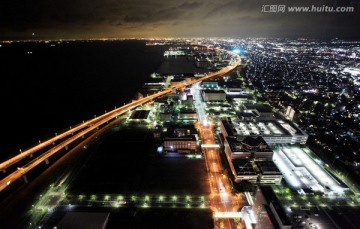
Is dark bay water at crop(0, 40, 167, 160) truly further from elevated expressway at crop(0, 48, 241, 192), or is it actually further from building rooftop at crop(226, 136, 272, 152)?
building rooftop at crop(226, 136, 272, 152)

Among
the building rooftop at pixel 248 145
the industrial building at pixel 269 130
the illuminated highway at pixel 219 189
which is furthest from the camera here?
the industrial building at pixel 269 130

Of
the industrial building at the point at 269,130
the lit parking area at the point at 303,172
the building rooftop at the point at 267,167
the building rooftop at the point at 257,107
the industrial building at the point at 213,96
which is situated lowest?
the lit parking area at the point at 303,172

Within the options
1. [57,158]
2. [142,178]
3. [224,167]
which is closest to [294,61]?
[224,167]

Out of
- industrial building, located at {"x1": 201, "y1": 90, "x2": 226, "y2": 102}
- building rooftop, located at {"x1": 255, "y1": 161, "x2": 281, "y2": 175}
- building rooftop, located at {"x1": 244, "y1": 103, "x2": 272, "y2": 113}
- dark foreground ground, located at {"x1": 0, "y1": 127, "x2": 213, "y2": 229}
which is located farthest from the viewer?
industrial building, located at {"x1": 201, "y1": 90, "x2": 226, "y2": 102}

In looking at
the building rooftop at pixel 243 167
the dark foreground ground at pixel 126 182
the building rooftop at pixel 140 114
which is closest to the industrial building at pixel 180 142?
the dark foreground ground at pixel 126 182

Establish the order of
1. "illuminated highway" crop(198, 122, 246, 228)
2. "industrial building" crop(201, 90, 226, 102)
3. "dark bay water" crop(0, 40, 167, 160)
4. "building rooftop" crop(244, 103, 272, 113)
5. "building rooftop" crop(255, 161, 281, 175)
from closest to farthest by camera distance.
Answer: "illuminated highway" crop(198, 122, 246, 228) → "building rooftop" crop(255, 161, 281, 175) → "dark bay water" crop(0, 40, 167, 160) → "building rooftop" crop(244, 103, 272, 113) → "industrial building" crop(201, 90, 226, 102)

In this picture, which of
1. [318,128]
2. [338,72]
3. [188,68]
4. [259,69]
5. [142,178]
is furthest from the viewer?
[188,68]

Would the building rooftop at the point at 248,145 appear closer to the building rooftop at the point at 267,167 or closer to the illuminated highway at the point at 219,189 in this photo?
the building rooftop at the point at 267,167

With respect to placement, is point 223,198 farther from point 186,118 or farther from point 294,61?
point 294,61

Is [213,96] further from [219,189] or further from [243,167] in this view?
[219,189]

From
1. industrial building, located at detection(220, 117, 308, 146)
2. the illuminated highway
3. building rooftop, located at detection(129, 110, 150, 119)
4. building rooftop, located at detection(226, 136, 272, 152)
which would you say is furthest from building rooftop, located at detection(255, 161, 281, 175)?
building rooftop, located at detection(129, 110, 150, 119)

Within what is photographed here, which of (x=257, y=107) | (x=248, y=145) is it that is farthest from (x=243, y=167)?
(x=257, y=107)
